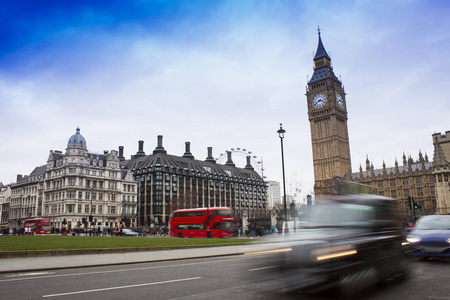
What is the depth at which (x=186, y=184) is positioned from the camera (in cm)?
11169

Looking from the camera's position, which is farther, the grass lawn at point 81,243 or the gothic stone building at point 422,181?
the gothic stone building at point 422,181

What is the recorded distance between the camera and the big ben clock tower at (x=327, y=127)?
11706 centimetres

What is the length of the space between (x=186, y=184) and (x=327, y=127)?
53.2 meters

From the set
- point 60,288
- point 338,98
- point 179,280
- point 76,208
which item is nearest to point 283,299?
point 179,280

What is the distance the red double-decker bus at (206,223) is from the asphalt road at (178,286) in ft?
95.7

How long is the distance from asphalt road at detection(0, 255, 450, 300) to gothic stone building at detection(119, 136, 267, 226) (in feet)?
227

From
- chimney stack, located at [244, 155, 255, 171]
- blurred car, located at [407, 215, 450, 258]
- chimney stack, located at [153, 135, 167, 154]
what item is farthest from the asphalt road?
chimney stack, located at [244, 155, 255, 171]

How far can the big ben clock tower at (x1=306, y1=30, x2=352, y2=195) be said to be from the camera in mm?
117062

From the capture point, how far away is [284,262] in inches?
275

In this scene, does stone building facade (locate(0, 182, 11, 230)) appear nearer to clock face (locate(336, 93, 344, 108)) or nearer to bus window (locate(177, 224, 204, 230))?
bus window (locate(177, 224, 204, 230))

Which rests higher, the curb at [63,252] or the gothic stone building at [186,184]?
the gothic stone building at [186,184]

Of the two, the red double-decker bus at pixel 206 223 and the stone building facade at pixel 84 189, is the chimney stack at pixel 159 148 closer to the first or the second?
the stone building facade at pixel 84 189

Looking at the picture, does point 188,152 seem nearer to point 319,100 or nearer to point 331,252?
point 319,100

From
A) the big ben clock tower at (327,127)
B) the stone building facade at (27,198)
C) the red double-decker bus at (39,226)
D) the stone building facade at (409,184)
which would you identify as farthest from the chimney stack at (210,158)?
the red double-decker bus at (39,226)
